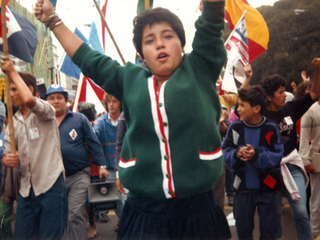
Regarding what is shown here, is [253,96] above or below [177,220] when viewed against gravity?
above

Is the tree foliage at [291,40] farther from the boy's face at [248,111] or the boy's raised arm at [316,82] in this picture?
the boy's face at [248,111]

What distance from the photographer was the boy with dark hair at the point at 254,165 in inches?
135

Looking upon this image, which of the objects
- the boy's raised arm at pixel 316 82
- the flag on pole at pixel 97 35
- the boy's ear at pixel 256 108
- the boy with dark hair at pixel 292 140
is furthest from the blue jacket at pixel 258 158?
the flag on pole at pixel 97 35

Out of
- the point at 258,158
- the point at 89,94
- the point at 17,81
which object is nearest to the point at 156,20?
the point at 17,81

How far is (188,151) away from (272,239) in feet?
6.80

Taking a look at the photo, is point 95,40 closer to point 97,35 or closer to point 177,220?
point 97,35

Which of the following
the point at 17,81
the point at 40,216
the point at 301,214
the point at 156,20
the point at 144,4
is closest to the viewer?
the point at 156,20

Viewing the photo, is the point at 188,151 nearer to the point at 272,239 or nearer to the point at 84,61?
Answer: the point at 84,61

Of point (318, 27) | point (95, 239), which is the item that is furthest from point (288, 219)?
point (318, 27)

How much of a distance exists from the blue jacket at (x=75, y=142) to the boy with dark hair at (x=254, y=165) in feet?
5.49

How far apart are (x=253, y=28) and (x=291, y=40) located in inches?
769

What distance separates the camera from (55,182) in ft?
11.3

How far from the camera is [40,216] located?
3377mm

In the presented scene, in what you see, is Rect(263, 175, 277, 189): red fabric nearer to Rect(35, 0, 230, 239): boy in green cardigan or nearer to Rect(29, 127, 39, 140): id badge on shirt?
Rect(35, 0, 230, 239): boy in green cardigan
